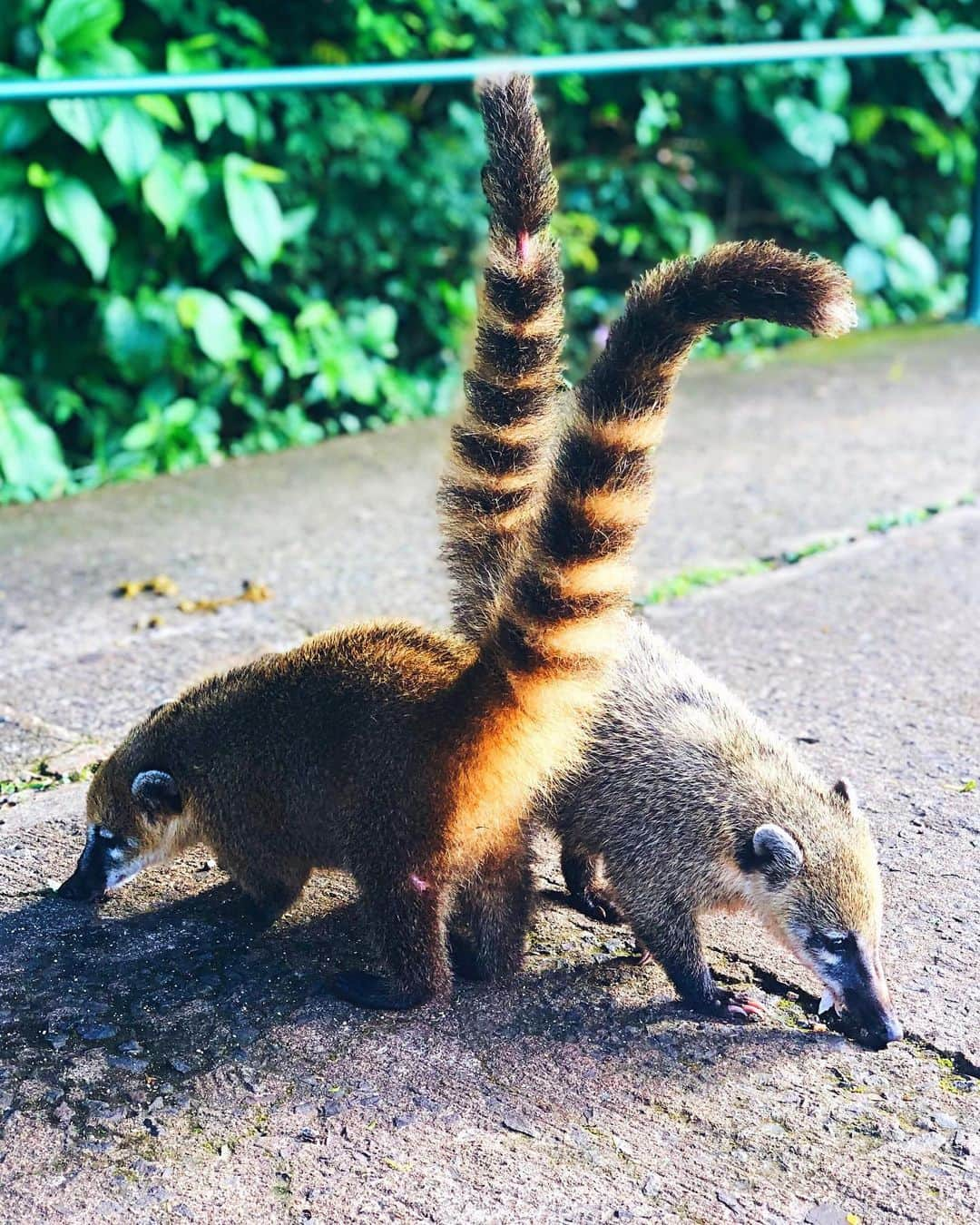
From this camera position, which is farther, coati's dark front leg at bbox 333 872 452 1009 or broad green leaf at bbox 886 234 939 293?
broad green leaf at bbox 886 234 939 293

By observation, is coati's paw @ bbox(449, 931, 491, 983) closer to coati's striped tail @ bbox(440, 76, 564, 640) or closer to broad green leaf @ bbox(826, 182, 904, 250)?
coati's striped tail @ bbox(440, 76, 564, 640)

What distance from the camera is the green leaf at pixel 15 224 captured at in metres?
5.21

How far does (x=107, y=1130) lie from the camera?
2303 millimetres

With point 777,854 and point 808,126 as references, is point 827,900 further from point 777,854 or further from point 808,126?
point 808,126

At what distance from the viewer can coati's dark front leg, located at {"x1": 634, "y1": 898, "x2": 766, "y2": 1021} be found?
8.68ft

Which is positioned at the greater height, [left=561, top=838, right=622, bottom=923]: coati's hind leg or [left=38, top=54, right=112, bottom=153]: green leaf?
[left=38, top=54, right=112, bottom=153]: green leaf

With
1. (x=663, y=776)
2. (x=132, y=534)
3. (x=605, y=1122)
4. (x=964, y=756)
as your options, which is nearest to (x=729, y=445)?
(x=132, y=534)

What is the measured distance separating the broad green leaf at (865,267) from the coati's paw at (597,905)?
5.64 metres

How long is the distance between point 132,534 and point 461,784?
2761mm

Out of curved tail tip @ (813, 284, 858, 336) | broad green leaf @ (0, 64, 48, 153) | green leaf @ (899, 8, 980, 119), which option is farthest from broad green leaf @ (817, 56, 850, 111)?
curved tail tip @ (813, 284, 858, 336)

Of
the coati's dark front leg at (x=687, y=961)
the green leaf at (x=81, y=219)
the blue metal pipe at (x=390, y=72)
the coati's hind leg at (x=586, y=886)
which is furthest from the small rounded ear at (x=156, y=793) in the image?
the green leaf at (x=81, y=219)

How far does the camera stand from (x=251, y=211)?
18.3 feet

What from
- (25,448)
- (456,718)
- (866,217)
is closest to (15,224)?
(25,448)

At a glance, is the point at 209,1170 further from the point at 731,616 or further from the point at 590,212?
the point at 590,212
